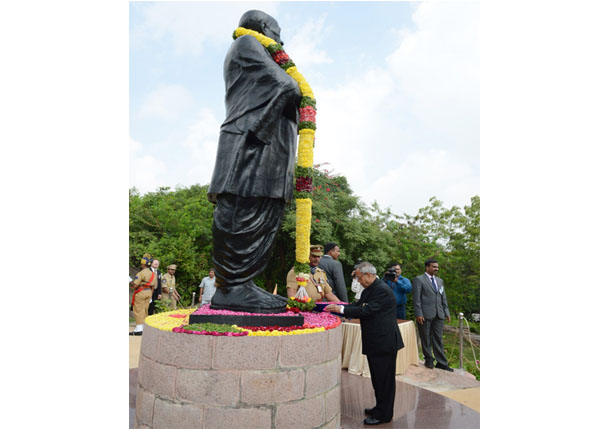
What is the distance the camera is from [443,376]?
667 cm

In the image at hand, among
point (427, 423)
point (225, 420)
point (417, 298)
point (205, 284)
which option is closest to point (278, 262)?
point (205, 284)

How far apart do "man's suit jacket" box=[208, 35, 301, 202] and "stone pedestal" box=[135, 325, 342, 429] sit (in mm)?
1416

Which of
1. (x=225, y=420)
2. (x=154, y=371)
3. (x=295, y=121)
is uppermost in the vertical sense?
(x=295, y=121)

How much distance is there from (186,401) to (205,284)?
654cm

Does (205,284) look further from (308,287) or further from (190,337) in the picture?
(190,337)

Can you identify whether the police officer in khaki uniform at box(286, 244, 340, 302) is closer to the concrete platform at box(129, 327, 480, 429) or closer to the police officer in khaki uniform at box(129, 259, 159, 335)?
the concrete platform at box(129, 327, 480, 429)

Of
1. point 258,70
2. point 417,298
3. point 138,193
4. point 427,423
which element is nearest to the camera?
point 258,70

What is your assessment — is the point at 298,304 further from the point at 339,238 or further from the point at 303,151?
the point at 339,238

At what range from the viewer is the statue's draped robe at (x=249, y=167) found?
3744 millimetres

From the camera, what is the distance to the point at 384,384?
4086 millimetres

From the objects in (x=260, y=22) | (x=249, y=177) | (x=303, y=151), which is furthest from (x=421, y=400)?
(x=260, y=22)

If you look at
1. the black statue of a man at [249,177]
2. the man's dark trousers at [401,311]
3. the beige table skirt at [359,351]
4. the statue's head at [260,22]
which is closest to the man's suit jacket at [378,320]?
the black statue of a man at [249,177]

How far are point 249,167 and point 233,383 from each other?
1.93 meters

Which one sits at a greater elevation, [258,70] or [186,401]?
[258,70]
